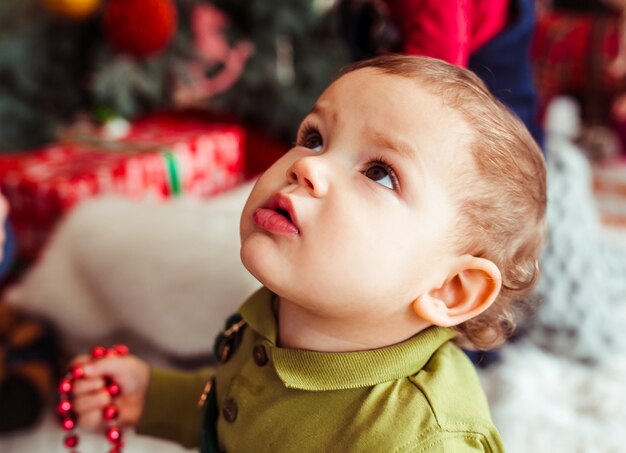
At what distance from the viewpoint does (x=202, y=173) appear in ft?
5.05

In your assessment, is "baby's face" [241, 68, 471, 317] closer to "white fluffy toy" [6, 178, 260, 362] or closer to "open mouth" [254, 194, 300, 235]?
"open mouth" [254, 194, 300, 235]

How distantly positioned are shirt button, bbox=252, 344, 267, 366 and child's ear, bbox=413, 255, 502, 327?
5.6 inches

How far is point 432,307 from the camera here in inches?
21.0

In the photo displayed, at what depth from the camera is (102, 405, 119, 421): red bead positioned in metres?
0.68

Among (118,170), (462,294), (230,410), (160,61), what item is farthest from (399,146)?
(160,61)

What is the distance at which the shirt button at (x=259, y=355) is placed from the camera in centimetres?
57

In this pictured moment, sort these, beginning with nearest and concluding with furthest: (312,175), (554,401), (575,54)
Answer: (312,175) < (554,401) < (575,54)

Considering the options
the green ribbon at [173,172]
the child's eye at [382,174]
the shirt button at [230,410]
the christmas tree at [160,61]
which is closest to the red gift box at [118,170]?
the green ribbon at [173,172]

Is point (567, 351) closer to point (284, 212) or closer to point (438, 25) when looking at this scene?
point (438, 25)

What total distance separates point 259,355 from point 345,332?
0.29 ft

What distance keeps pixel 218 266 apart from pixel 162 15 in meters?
0.71

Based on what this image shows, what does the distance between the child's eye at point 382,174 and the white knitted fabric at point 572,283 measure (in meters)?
0.58

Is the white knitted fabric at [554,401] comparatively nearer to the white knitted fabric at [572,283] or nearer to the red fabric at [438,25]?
the white knitted fabric at [572,283]

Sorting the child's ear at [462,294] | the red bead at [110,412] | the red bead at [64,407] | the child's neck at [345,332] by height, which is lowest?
the red bead at [110,412]
